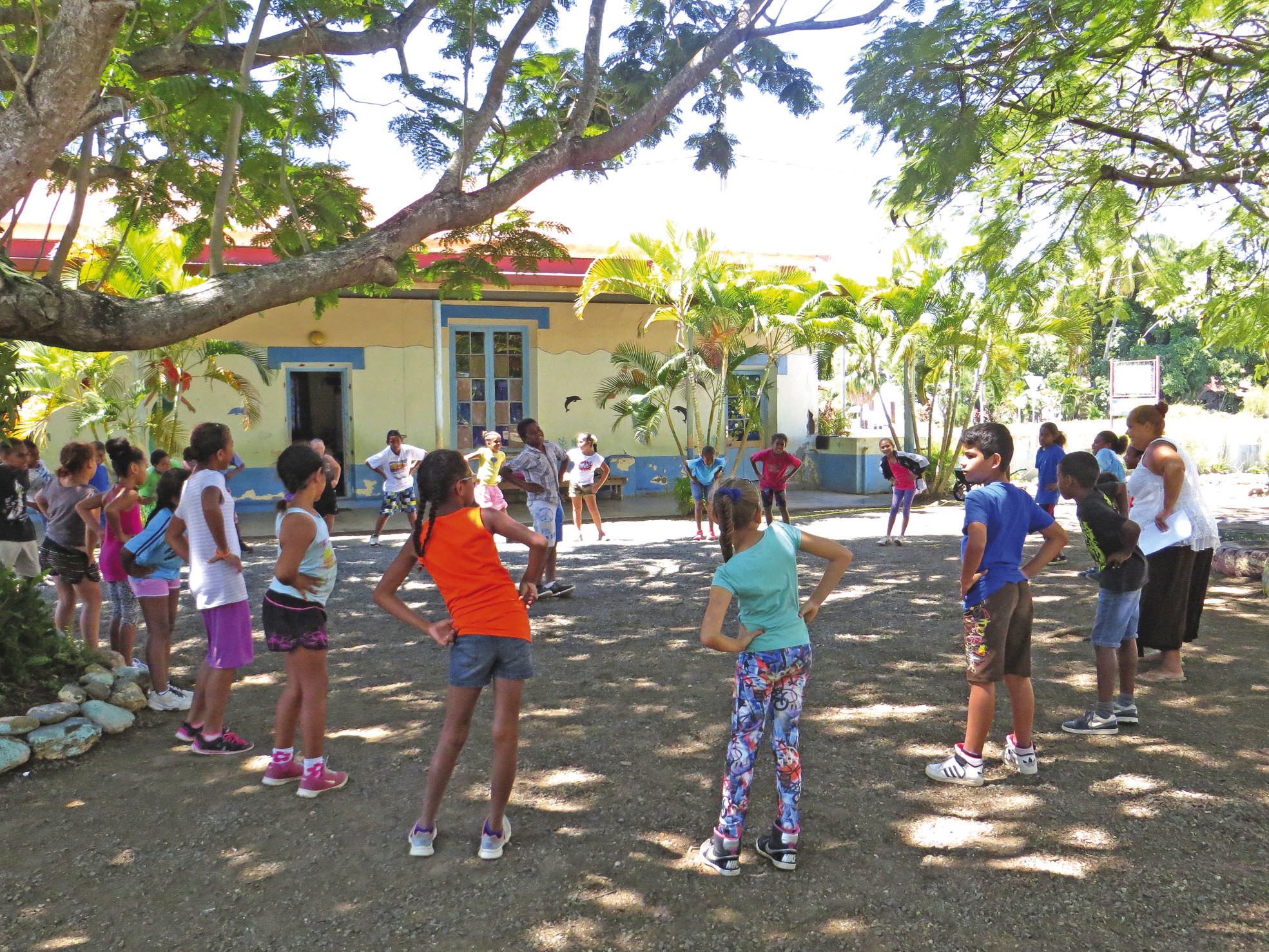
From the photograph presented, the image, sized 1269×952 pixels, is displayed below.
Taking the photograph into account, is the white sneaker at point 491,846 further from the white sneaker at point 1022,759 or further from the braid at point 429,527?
the white sneaker at point 1022,759

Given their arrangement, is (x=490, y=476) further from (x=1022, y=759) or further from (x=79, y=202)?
(x=1022, y=759)

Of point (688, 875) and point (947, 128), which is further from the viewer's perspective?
point (947, 128)

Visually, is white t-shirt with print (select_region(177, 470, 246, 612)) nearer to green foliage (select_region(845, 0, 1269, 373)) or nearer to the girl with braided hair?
the girl with braided hair

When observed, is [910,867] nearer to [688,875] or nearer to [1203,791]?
[688,875]

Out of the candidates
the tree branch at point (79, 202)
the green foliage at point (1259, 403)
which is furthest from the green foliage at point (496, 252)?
the green foliage at point (1259, 403)

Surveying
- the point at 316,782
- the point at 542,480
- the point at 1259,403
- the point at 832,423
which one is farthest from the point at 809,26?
the point at 1259,403

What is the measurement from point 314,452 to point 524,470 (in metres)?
4.02

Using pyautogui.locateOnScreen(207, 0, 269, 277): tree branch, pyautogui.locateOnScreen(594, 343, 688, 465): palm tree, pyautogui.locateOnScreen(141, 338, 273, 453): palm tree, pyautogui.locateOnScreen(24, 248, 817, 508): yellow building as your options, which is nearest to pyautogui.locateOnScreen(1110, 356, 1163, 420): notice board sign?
pyautogui.locateOnScreen(24, 248, 817, 508): yellow building

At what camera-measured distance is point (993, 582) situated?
3.85 metres

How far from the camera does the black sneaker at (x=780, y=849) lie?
3.27m

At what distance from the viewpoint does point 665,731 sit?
4.74 m

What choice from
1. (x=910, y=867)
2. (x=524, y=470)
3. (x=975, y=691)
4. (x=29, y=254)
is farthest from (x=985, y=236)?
(x=29, y=254)

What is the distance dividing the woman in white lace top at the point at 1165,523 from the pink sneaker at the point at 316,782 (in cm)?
447

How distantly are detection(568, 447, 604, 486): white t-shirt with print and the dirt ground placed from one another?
531 cm
